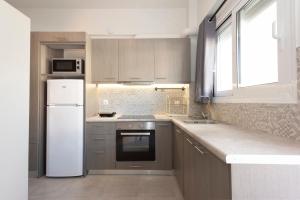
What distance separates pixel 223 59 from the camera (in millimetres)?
→ 3033

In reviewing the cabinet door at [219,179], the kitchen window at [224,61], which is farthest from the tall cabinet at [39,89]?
the cabinet door at [219,179]

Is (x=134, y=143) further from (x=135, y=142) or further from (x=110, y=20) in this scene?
(x=110, y=20)

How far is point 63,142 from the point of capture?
3422 mm

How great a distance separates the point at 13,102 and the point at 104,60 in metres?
2.00

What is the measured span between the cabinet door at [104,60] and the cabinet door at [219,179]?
2752 millimetres

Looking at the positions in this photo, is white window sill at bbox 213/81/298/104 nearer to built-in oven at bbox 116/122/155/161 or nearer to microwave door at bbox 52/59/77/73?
built-in oven at bbox 116/122/155/161

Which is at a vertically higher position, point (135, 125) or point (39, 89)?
point (39, 89)

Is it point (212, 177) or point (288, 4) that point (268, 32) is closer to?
point (288, 4)

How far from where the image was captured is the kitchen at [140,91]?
1.78 metres

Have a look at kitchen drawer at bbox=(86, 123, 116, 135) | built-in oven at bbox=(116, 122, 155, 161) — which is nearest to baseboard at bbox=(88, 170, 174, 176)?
built-in oven at bbox=(116, 122, 155, 161)

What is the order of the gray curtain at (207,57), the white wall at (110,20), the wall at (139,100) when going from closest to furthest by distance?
the gray curtain at (207,57)
the white wall at (110,20)
the wall at (139,100)

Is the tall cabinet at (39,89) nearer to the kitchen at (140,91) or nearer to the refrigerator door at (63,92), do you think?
the kitchen at (140,91)

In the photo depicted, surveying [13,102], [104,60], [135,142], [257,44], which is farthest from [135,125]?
[257,44]

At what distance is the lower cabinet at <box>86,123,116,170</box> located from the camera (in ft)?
11.6
